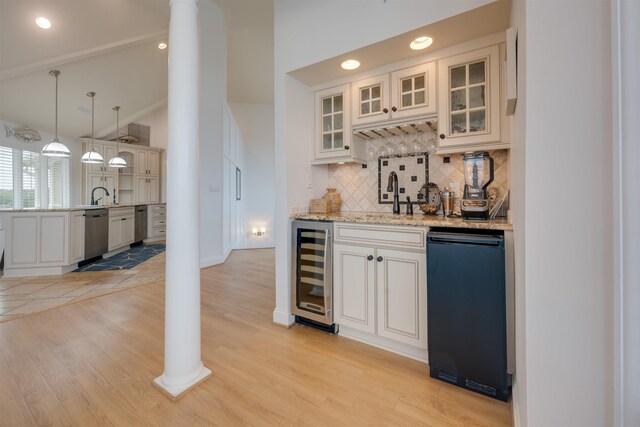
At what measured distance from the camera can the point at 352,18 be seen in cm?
199

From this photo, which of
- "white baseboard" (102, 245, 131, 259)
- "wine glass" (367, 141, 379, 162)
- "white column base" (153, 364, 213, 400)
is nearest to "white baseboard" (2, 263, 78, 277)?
"white baseboard" (102, 245, 131, 259)

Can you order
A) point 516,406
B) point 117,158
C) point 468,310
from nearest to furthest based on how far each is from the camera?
point 516,406 < point 468,310 < point 117,158

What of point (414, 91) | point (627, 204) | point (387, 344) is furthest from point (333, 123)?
point (627, 204)

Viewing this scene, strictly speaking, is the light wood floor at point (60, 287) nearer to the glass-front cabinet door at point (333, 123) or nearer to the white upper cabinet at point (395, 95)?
the glass-front cabinet door at point (333, 123)

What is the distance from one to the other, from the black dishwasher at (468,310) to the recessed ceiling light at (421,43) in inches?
51.2

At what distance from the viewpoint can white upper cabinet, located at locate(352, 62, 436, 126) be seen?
201cm

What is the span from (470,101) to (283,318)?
2225 mm

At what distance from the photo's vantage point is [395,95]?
2.13 meters

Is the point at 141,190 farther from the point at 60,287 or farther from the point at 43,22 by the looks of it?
the point at 60,287

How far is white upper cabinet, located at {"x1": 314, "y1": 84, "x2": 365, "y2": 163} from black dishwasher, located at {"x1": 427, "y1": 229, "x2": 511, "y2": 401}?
109 centimetres

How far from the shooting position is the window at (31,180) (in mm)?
5147

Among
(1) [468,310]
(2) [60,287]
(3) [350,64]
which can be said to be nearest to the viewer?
(1) [468,310]

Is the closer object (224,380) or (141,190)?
(224,380)

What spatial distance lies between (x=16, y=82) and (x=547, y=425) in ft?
24.3
